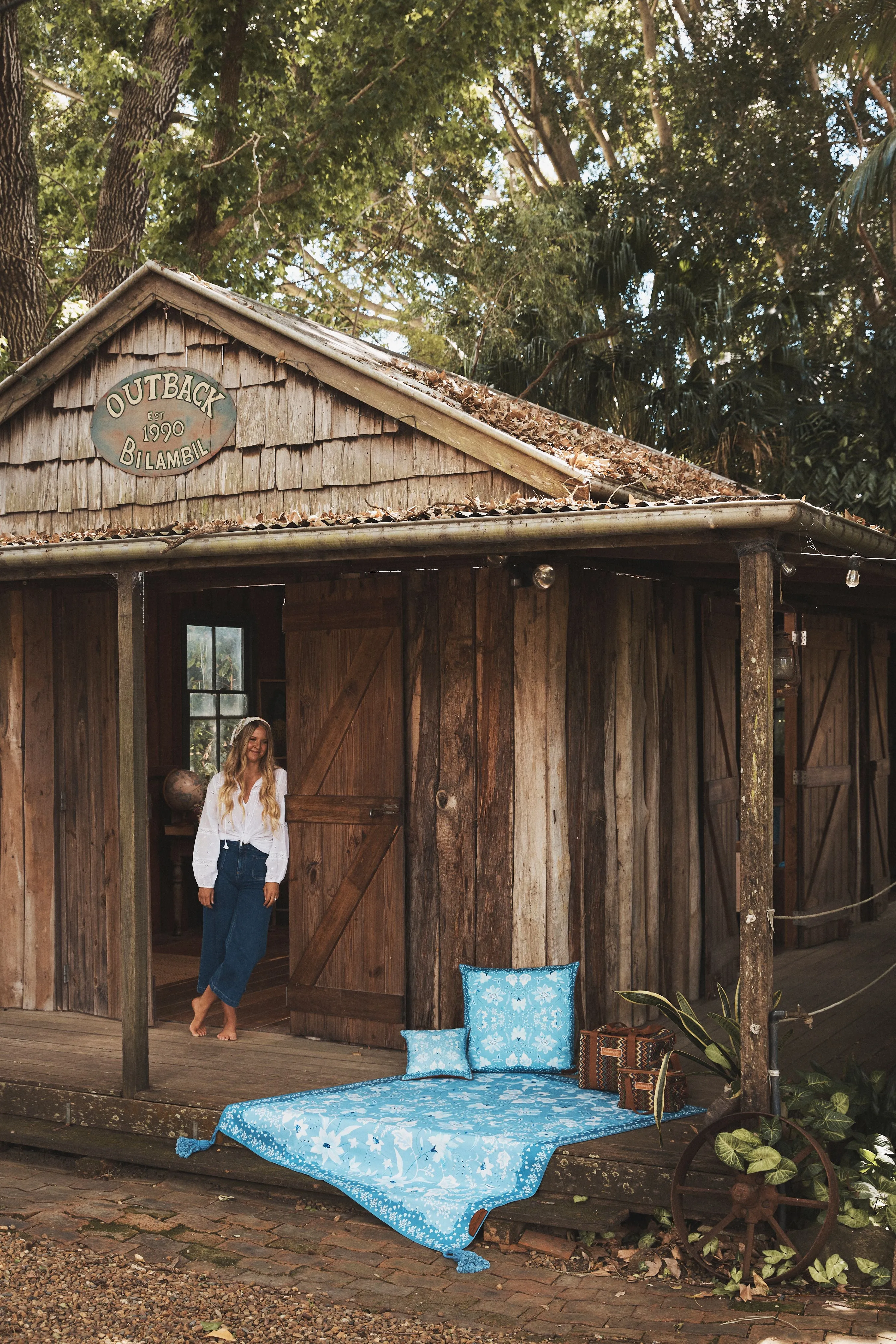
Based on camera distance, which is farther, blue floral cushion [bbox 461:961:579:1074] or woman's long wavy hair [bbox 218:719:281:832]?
woman's long wavy hair [bbox 218:719:281:832]

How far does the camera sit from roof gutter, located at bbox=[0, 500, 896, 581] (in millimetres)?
4730

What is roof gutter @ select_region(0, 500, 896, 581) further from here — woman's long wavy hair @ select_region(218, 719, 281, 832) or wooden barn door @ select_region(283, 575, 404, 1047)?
woman's long wavy hair @ select_region(218, 719, 281, 832)

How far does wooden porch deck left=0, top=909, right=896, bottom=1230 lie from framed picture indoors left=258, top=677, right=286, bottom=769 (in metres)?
3.61

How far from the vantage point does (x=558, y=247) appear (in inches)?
703

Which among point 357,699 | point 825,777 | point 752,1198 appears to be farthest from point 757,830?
point 825,777

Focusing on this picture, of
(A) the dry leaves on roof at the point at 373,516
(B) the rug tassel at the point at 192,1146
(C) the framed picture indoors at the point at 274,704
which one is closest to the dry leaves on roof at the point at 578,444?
(A) the dry leaves on roof at the point at 373,516

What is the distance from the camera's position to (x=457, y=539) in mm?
5324

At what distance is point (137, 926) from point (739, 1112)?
2929 mm

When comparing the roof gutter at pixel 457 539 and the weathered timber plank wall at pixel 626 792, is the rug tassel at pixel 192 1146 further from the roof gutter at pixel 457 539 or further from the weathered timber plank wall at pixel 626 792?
the roof gutter at pixel 457 539

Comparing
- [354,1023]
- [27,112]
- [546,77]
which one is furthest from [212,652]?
[546,77]

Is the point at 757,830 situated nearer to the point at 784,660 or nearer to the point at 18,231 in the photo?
the point at 784,660

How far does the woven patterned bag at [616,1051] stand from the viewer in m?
5.68

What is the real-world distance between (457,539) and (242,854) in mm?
2463

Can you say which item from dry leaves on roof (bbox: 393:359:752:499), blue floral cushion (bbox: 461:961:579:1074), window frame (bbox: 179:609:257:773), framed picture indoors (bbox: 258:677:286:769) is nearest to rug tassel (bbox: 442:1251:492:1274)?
blue floral cushion (bbox: 461:961:579:1074)
